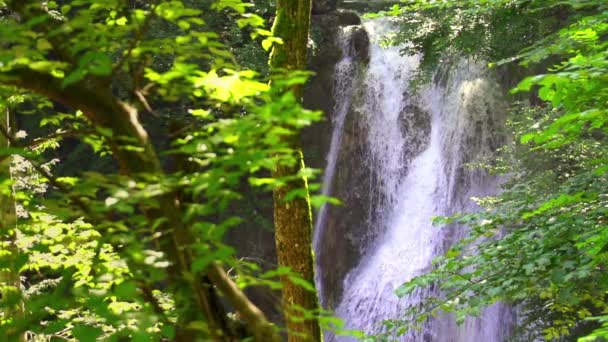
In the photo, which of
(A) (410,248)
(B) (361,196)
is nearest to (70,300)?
(A) (410,248)

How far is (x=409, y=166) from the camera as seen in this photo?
15.5 meters

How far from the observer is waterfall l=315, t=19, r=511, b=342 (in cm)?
1375

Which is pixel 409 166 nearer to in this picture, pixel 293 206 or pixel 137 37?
pixel 293 206

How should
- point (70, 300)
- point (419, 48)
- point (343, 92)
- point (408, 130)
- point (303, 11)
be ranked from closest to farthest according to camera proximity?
point (70, 300)
point (303, 11)
point (419, 48)
point (408, 130)
point (343, 92)

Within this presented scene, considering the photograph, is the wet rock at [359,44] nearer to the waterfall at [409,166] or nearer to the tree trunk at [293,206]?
the waterfall at [409,166]

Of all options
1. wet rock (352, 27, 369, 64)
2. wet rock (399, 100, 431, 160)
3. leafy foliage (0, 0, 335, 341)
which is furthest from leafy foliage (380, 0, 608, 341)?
wet rock (352, 27, 369, 64)

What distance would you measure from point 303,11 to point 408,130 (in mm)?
11286

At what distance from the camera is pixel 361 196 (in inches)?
631

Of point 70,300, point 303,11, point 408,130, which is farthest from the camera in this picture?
point 408,130

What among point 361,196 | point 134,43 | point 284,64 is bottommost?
point 361,196

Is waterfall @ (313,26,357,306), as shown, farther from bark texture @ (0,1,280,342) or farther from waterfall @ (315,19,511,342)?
bark texture @ (0,1,280,342)

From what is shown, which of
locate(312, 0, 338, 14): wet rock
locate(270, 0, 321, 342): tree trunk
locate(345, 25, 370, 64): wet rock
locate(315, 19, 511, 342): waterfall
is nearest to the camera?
locate(270, 0, 321, 342): tree trunk

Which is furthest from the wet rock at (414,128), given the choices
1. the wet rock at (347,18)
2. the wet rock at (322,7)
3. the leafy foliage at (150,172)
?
the leafy foliage at (150,172)

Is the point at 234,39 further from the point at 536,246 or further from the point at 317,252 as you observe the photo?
the point at 536,246
